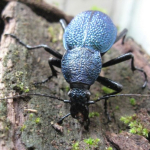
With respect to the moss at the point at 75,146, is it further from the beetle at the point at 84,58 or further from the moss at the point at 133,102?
the moss at the point at 133,102

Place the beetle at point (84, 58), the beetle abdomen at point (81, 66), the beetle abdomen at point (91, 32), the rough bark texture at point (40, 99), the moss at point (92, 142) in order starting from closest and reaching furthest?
the rough bark texture at point (40, 99) < the moss at point (92, 142) < the beetle at point (84, 58) < the beetle abdomen at point (81, 66) < the beetle abdomen at point (91, 32)

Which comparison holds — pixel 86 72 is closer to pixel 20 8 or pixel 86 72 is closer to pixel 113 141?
pixel 113 141

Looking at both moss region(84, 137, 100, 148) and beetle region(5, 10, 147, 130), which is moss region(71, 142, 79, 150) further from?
beetle region(5, 10, 147, 130)

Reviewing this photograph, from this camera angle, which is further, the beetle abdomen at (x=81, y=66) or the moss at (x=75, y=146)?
the beetle abdomen at (x=81, y=66)

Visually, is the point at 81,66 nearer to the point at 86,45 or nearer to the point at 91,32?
the point at 86,45

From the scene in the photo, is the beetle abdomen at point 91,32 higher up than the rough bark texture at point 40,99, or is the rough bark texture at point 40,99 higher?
the beetle abdomen at point 91,32

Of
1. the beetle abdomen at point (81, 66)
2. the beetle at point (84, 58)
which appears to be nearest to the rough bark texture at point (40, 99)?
the beetle at point (84, 58)

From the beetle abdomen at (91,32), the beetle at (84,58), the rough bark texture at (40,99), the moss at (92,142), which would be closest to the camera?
the rough bark texture at (40,99)

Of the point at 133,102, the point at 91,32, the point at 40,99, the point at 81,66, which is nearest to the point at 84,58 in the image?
the point at 81,66
